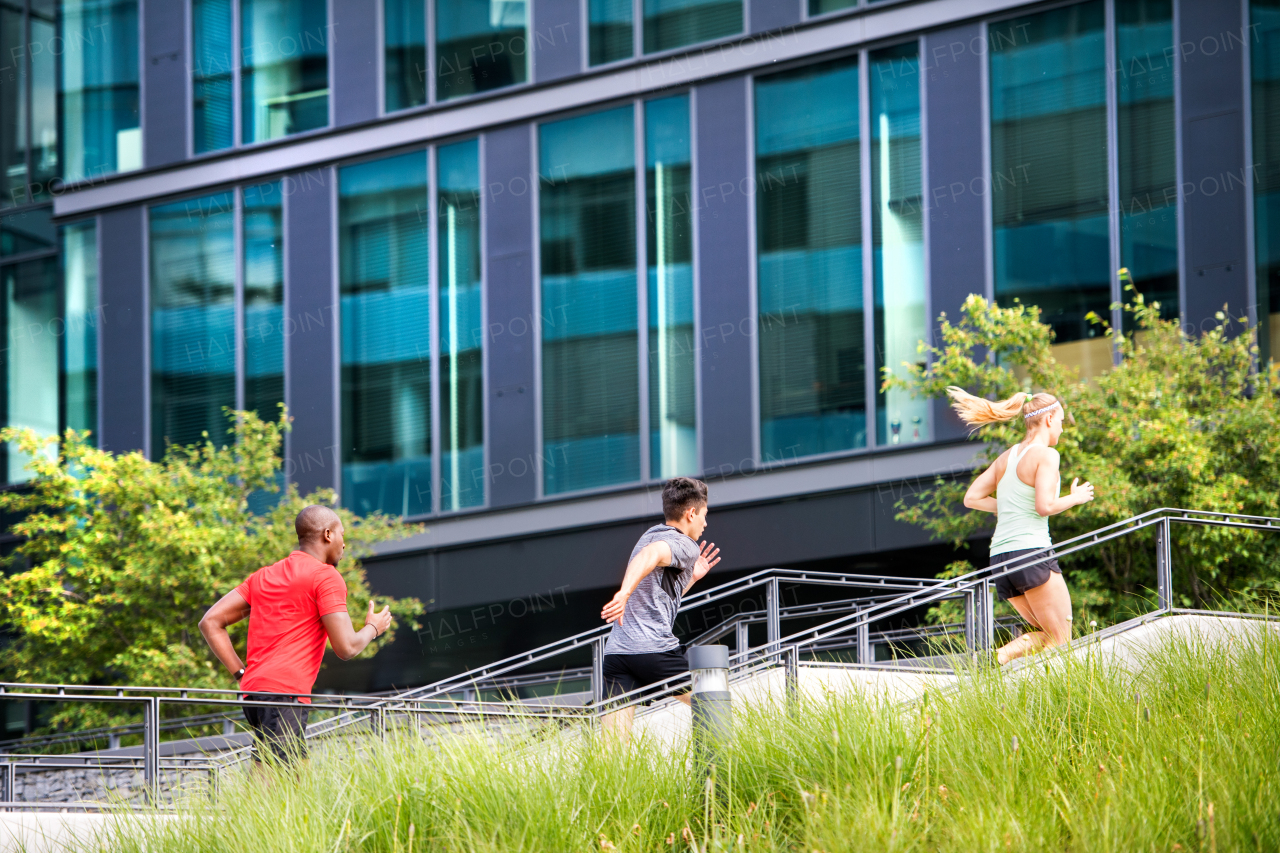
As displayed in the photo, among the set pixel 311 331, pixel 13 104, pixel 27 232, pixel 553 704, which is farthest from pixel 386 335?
pixel 553 704

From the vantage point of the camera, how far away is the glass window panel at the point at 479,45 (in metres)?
20.6

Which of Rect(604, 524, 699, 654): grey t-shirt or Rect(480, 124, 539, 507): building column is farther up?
Rect(480, 124, 539, 507): building column

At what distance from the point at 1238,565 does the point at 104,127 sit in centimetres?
1935

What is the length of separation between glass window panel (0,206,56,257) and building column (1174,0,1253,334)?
18374 mm

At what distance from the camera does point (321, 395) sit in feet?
69.3

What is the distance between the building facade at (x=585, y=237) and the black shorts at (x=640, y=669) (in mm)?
10235

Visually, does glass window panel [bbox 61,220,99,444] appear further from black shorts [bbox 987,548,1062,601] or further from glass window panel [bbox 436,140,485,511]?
black shorts [bbox 987,548,1062,601]

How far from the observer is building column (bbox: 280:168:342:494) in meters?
21.0

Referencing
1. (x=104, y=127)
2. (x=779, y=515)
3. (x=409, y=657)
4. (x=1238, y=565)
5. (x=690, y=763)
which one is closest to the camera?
(x=690, y=763)

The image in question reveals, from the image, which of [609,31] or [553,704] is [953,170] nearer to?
[609,31]

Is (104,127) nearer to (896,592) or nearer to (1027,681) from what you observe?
(896,592)

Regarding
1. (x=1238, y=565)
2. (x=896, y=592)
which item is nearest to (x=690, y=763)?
(x=1238, y=565)

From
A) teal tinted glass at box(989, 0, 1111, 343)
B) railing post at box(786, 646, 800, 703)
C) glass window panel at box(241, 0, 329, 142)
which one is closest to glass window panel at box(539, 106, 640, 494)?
glass window panel at box(241, 0, 329, 142)

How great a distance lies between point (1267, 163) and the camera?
15.8 metres
